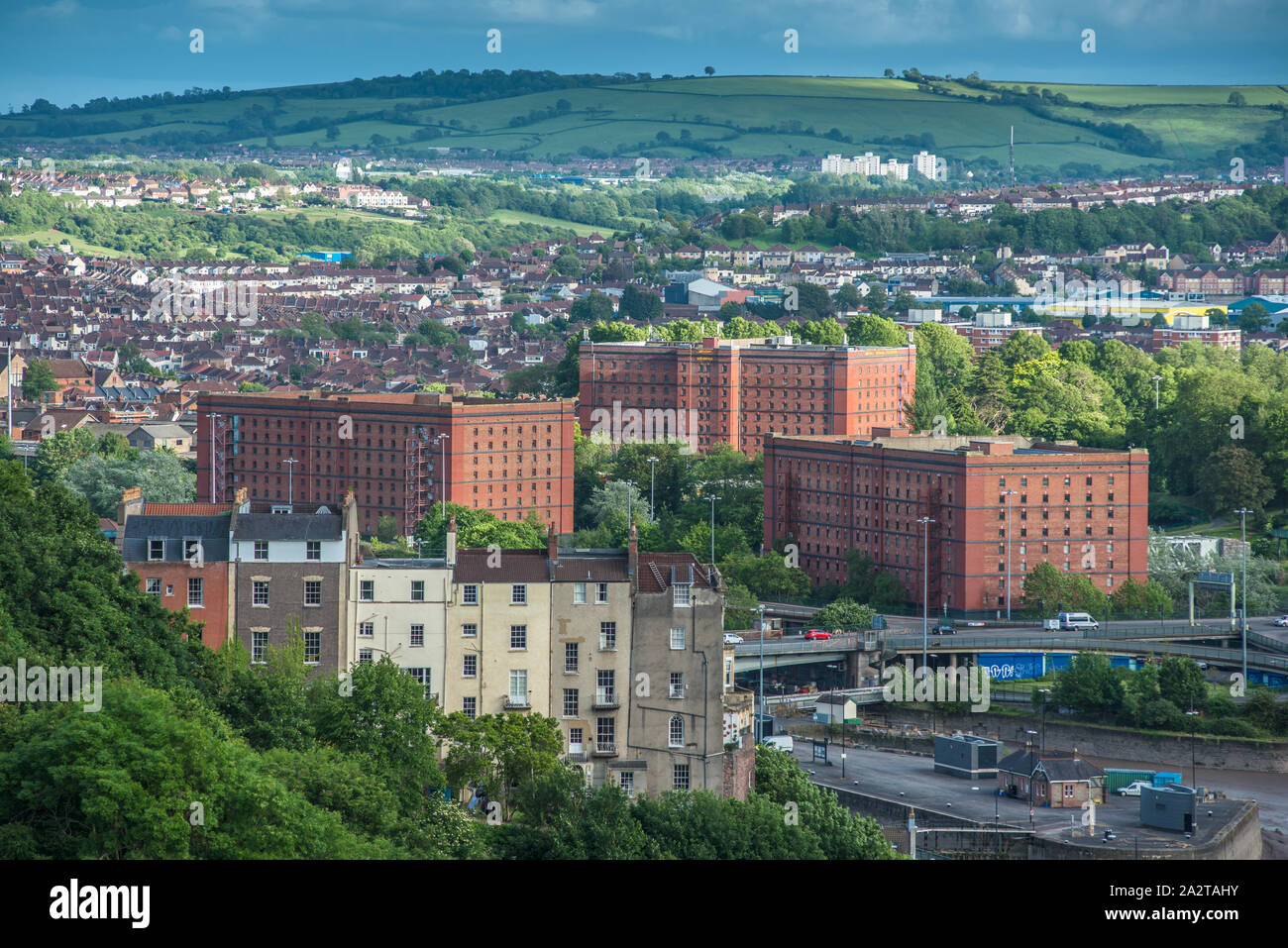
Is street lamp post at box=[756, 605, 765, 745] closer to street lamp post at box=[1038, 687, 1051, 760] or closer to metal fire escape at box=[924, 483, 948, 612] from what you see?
metal fire escape at box=[924, 483, 948, 612]

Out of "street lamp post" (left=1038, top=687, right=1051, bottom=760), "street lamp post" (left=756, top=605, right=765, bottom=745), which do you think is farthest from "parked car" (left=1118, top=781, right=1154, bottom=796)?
"street lamp post" (left=756, top=605, right=765, bottom=745)

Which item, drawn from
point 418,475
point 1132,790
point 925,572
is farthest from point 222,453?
point 1132,790

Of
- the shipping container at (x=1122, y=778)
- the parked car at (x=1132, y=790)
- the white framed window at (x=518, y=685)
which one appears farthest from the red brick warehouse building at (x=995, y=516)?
the white framed window at (x=518, y=685)

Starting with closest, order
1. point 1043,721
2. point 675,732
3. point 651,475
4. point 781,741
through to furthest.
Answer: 1. point 675,732
2. point 781,741
3. point 1043,721
4. point 651,475

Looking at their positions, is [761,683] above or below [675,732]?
below

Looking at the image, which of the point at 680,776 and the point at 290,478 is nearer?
the point at 680,776

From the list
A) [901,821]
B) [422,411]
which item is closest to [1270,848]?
[901,821]

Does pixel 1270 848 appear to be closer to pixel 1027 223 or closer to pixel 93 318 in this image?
pixel 93 318

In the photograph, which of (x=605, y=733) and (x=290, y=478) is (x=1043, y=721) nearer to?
(x=605, y=733)
